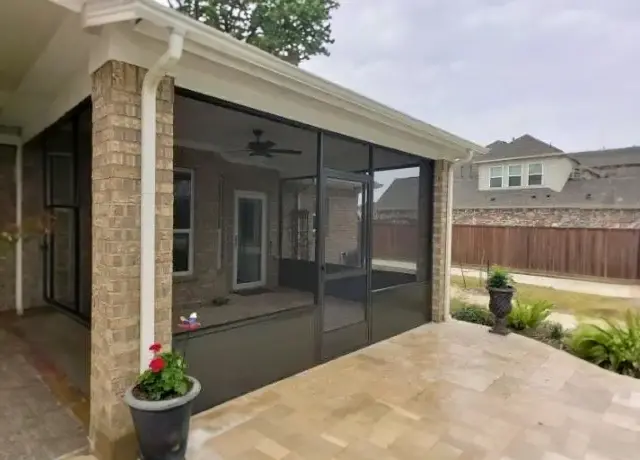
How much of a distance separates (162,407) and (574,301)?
9.35m

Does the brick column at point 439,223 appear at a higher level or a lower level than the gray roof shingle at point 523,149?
lower

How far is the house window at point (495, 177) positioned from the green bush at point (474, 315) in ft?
47.2

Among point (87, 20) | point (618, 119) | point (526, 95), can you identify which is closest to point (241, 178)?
point (87, 20)

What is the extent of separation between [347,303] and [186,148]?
260 cm

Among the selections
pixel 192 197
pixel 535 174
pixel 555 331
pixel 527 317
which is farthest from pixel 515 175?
pixel 192 197

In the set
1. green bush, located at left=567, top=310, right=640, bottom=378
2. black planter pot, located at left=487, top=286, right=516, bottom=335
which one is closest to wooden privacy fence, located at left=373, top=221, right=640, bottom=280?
green bush, located at left=567, top=310, right=640, bottom=378

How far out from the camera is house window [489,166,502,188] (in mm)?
19569

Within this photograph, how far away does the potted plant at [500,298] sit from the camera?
5688mm

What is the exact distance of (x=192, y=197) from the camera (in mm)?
4727

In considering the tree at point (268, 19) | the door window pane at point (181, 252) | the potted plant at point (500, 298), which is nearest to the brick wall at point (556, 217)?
the tree at point (268, 19)

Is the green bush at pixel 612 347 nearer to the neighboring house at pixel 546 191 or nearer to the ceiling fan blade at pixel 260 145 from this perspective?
the ceiling fan blade at pixel 260 145

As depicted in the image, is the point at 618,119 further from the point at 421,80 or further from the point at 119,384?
the point at 119,384

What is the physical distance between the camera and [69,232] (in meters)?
4.08

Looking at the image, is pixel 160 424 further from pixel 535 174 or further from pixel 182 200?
pixel 535 174
